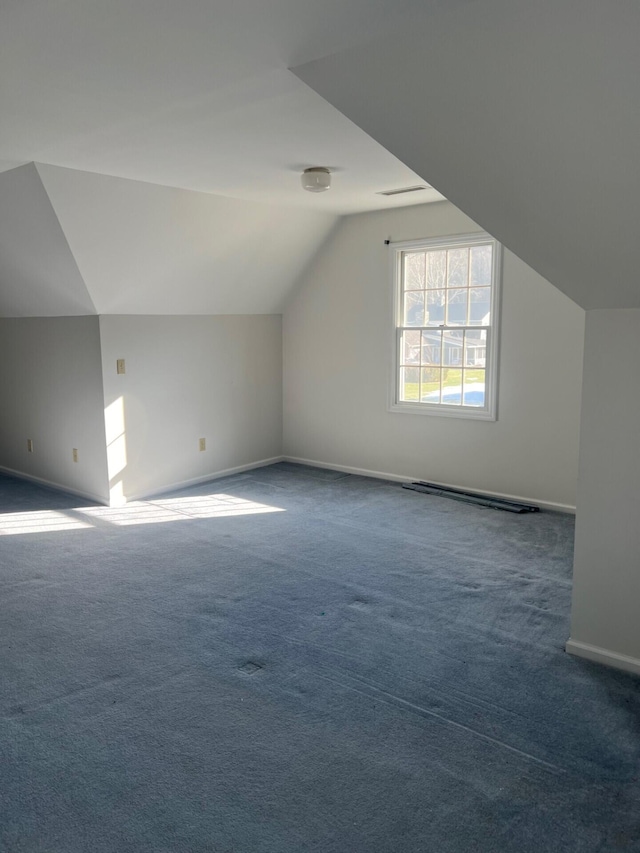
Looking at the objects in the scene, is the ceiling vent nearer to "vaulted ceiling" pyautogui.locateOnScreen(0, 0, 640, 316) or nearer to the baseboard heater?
"vaulted ceiling" pyautogui.locateOnScreen(0, 0, 640, 316)

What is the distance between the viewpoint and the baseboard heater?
16.1 ft

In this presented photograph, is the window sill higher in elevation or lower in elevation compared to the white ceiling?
lower

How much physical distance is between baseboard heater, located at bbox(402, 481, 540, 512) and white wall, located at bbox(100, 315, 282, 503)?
1681 mm

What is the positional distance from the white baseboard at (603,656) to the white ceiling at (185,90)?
2.51m

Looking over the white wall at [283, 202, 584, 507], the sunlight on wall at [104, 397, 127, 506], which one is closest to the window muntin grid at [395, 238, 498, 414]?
the white wall at [283, 202, 584, 507]

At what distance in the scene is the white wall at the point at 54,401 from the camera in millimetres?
5137

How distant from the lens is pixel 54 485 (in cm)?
571

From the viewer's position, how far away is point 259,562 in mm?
3982

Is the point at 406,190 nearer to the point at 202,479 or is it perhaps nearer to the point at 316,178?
the point at 316,178

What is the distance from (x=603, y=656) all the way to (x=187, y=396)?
3.91 metres

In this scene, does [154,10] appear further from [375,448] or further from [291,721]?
[375,448]

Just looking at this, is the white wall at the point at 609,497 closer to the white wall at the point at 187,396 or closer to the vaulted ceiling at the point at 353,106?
the vaulted ceiling at the point at 353,106

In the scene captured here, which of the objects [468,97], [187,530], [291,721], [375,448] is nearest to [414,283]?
[375,448]

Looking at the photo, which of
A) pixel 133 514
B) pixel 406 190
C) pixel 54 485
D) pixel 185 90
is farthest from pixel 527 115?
pixel 54 485
